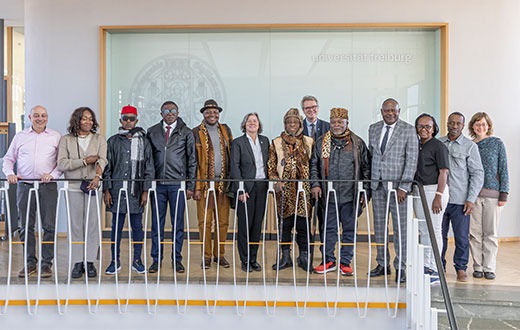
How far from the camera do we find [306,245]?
480cm

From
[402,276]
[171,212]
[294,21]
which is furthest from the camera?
[294,21]

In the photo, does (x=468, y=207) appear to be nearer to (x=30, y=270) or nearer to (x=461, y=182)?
(x=461, y=182)

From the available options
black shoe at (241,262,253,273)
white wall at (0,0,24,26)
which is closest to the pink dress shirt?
black shoe at (241,262,253,273)

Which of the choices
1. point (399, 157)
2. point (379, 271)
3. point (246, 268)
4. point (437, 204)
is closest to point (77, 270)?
point (246, 268)

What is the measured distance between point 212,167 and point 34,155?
1.60 m

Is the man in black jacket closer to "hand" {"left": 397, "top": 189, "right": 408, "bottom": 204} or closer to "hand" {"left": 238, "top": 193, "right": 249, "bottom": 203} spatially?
"hand" {"left": 238, "top": 193, "right": 249, "bottom": 203}

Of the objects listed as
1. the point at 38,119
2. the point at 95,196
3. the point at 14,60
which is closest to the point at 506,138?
the point at 95,196

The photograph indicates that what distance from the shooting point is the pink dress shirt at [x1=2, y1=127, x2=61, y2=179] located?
4.60 m

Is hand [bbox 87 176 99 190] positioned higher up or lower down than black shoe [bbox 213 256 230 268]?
higher up

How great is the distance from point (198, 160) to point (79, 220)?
121 cm

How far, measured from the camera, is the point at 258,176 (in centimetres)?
472

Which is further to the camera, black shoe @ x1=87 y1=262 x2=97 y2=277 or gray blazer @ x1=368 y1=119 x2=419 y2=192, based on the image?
black shoe @ x1=87 y1=262 x2=97 y2=277

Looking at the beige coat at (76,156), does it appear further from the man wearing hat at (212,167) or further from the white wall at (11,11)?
the white wall at (11,11)

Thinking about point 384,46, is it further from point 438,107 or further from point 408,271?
point 408,271
